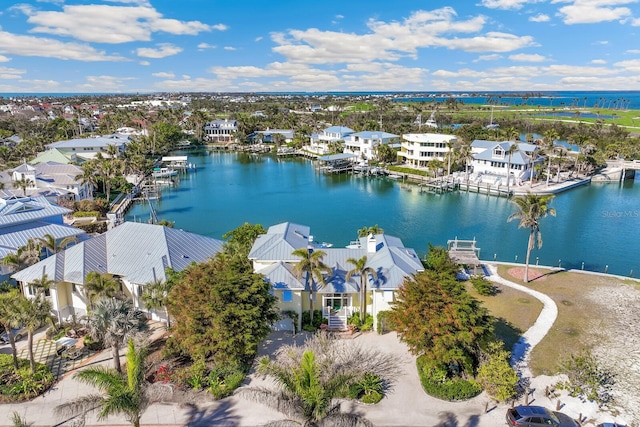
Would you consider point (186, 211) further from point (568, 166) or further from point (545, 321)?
point (568, 166)

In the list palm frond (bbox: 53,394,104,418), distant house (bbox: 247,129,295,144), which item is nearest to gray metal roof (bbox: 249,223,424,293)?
Result: palm frond (bbox: 53,394,104,418)

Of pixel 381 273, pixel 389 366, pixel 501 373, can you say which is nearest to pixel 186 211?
pixel 381 273

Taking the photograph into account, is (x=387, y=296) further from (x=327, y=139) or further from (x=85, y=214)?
(x=327, y=139)

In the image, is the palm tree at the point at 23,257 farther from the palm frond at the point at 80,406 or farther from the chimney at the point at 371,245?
the chimney at the point at 371,245

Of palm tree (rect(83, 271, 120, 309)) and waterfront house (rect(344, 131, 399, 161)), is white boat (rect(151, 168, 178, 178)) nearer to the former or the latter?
waterfront house (rect(344, 131, 399, 161))

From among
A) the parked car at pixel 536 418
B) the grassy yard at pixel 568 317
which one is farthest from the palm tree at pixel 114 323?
the grassy yard at pixel 568 317

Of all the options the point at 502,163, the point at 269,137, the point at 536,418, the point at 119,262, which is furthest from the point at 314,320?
the point at 269,137
